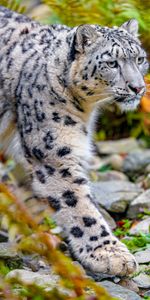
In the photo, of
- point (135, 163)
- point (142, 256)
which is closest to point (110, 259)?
point (142, 256)

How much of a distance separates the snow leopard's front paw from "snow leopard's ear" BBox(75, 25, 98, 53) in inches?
58.5

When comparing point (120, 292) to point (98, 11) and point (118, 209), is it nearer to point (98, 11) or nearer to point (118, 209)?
point (118, 209)

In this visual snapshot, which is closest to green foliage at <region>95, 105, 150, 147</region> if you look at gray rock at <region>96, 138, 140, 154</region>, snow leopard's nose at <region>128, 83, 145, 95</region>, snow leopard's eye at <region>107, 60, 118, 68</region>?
gray rock at <region>96, 138, 140, 154</region>

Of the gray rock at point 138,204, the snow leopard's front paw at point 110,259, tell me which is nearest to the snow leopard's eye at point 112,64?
the snow leopard's front paw at point 110,259

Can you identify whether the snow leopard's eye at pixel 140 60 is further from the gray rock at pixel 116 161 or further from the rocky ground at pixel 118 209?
the gray rock at pixel 116 161

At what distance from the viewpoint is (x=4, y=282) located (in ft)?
11.4

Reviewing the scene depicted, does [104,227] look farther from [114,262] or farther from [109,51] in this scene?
[109,51]

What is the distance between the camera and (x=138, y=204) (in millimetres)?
7715

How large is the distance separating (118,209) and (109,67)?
1.85 metres

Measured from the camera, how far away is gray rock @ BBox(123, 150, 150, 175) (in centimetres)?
955

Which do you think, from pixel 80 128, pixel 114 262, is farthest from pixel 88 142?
pixel 114 262

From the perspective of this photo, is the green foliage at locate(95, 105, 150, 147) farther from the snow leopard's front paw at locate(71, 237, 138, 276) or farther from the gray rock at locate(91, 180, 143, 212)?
the snow leopard's front paw at locate(71, 237, 138, 276)

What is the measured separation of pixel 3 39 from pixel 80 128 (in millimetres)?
1118

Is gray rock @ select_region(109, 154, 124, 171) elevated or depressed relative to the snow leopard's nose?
depressed
